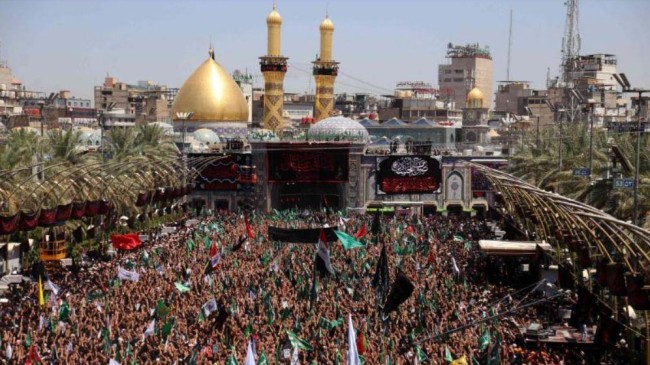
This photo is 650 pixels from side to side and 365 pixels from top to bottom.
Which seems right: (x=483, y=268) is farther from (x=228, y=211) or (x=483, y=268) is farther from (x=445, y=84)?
(x=445, y=84)

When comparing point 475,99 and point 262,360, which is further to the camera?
point 475,99

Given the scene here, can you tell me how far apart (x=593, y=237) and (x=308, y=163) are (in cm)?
3747

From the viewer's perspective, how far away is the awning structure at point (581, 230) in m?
21.9

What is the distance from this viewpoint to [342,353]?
20.2 m

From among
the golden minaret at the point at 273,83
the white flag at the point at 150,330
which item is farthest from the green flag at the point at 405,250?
the golden minaret at the point at 273,83

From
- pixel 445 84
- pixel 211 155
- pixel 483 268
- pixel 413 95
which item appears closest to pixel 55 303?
pixel 483 268

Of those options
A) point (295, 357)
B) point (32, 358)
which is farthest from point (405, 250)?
point (32, 358)

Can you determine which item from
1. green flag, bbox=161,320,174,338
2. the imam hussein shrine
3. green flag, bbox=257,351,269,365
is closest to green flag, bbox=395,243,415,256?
green flag, bbox=161,320,174,338

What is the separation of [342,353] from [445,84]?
121 meters

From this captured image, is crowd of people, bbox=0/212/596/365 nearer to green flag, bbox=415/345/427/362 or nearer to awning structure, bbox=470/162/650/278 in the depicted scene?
green flag, bbox=415/345/427/362

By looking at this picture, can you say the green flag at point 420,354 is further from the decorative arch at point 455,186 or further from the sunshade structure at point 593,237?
the decorative arch at point 455,186

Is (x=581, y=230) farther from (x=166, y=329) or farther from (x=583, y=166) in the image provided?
(x=583, y=166)

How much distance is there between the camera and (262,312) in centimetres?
2484

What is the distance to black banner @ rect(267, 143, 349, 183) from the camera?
2397 inches
